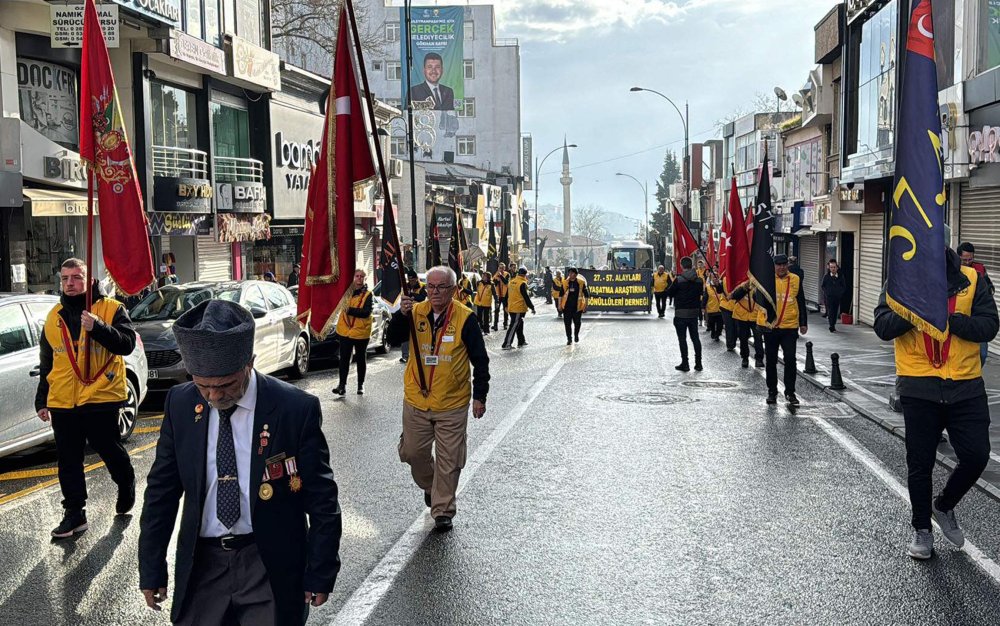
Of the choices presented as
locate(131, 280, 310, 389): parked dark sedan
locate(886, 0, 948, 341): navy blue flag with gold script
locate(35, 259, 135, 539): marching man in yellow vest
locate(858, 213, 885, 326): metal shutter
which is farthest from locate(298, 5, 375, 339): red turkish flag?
locate(858, 213, 885, 326): metal shutter

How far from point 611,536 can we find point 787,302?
277 inches

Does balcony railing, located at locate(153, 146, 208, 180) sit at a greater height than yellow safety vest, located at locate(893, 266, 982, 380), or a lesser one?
greater

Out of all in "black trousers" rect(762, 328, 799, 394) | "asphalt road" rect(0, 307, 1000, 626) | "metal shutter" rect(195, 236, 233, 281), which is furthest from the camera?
"metal shutter" rect(195, 236, 233, 281)

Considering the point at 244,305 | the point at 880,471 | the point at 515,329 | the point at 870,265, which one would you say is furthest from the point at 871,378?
the point at 870,265

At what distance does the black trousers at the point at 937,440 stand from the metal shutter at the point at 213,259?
2392 cm

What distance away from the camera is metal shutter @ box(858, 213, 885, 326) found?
99.1 ft

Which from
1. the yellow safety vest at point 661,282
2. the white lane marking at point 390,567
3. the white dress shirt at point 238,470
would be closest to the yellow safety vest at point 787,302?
the white lane marking at point 390,567

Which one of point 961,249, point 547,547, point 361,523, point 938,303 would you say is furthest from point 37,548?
point 961,249

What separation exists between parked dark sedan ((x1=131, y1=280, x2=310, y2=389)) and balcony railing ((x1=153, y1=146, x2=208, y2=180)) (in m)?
10.2

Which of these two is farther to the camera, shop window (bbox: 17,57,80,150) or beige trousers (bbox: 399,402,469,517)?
shop window (bbox: 17,57,80,150)

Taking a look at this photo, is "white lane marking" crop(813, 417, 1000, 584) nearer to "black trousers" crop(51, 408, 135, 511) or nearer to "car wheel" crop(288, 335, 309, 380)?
"black trousers" crop(51, 408, 135, 511)

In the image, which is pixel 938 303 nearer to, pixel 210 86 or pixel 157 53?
pixel 157 53

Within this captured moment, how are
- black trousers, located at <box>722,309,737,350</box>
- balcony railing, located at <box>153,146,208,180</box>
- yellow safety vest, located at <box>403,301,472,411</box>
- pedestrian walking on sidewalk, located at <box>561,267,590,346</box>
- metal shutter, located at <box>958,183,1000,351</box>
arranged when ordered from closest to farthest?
yellow safety vest, located at <box>403,301,472,411</box>, metal shutter, located at <box>958,183,1000,351</box>, black trousers, located at <box>722,309,737,350</box>, pedestrian walking on sidewalk, located at <box>561,267,590,346</box>, balcony railing, located at <box>153,146,208,180</box>

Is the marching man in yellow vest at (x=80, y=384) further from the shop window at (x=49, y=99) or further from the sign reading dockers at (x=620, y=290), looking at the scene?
the sign reading dockers at (x=620, y=290)
